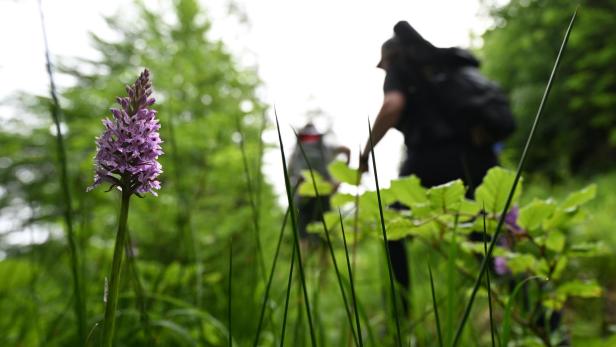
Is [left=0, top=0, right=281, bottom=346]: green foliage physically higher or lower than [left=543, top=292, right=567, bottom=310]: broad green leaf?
higher

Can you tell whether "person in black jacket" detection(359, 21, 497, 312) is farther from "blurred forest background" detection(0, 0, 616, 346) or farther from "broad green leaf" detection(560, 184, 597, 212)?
"broad green leaf" detection(560, 184, 597, 212)

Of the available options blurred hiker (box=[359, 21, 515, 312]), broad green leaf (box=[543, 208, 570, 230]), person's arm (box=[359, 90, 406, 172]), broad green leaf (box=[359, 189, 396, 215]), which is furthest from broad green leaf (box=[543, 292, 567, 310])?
blurred hiker (box=[359, 21, 515, 312])

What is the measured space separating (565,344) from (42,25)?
6.50 feet

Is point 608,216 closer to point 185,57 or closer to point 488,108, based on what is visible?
point 488,108

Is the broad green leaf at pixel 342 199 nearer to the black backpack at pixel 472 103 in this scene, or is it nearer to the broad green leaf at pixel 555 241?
the broad green leaf at pixel 555 241

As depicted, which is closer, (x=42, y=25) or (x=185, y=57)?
(x=42, y=25)

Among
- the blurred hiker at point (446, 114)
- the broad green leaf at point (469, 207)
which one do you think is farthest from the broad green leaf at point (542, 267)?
the blurred hiker at point (446, 114)

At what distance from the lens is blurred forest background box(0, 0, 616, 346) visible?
135cm

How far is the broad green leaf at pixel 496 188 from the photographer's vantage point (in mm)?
810

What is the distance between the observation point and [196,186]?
4.78 m

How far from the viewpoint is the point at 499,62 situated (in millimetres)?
11266

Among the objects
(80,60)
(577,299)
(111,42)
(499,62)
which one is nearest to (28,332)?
(577,299)

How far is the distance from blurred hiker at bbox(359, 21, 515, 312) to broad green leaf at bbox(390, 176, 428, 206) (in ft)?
3.38

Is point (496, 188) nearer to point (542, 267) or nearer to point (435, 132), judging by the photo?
point (542, 267)
